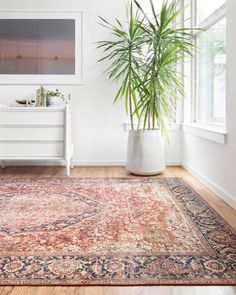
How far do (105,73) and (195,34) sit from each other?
1.12 m

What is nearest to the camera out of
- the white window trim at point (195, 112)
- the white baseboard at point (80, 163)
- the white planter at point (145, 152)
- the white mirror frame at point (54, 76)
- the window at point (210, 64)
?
the white window trim at point (195, 112)

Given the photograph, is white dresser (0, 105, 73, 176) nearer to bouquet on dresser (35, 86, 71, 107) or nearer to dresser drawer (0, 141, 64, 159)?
dresser drawer (0, 141, 64, 159)

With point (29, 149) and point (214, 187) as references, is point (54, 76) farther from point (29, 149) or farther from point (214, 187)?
point (214, 187)

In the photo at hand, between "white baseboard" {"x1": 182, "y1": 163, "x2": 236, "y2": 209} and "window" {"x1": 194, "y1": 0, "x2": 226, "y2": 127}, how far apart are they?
51cm

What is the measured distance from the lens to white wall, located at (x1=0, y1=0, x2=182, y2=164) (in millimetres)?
4254

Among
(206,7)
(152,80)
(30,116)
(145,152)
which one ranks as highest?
(206,7)

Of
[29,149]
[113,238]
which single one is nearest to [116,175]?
[29,149]

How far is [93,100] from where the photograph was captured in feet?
14.3

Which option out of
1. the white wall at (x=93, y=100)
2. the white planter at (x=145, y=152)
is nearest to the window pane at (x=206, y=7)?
the white wall at (x=93, y=100)

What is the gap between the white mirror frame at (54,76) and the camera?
13.9 feet

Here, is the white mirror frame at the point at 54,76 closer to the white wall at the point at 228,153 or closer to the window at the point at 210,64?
the window at the point at 210,64

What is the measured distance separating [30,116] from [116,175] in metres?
1.08

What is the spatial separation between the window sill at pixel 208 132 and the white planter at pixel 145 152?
14.7 inches

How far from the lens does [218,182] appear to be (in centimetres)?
297
